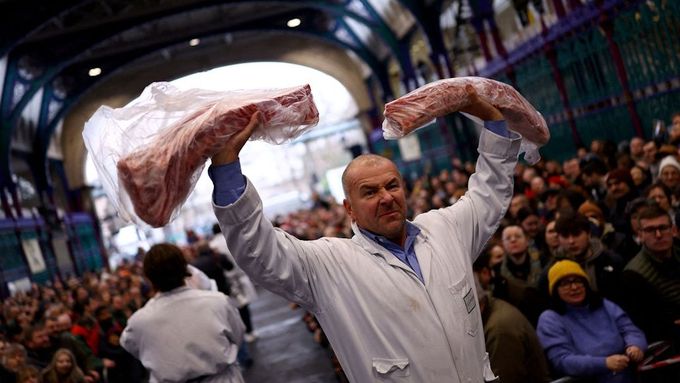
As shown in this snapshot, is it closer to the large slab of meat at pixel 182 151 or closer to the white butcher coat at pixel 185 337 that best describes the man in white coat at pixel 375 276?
the large slab of meat at pixel 182 151

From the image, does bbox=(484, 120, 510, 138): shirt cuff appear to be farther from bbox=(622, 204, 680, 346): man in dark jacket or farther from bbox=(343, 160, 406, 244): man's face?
bbox=(622, 204, 680, 346): man in dark jacket

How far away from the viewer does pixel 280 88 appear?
3.19 meters

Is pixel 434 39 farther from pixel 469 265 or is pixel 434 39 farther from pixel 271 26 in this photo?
pixel 469 265

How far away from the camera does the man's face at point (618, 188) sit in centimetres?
751

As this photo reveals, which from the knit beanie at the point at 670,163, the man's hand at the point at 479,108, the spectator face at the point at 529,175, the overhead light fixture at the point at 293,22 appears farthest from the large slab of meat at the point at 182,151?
the overhead light fixture at the point at 293,22

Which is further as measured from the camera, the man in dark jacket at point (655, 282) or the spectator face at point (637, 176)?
the spectator face at point (637, 176)

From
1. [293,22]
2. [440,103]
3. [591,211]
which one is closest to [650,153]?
[591,211]

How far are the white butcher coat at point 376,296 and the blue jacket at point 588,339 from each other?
1.47m

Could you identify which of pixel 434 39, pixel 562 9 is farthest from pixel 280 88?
pixel 434 39

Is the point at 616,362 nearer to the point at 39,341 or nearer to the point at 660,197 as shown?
the point at 660,197

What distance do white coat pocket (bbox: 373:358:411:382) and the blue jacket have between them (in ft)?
5.86

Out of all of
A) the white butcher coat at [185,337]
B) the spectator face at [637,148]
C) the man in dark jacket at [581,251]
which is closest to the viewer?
the white butcher coat at [185,337]

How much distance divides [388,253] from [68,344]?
281 inches

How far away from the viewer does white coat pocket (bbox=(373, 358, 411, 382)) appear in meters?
2.94
